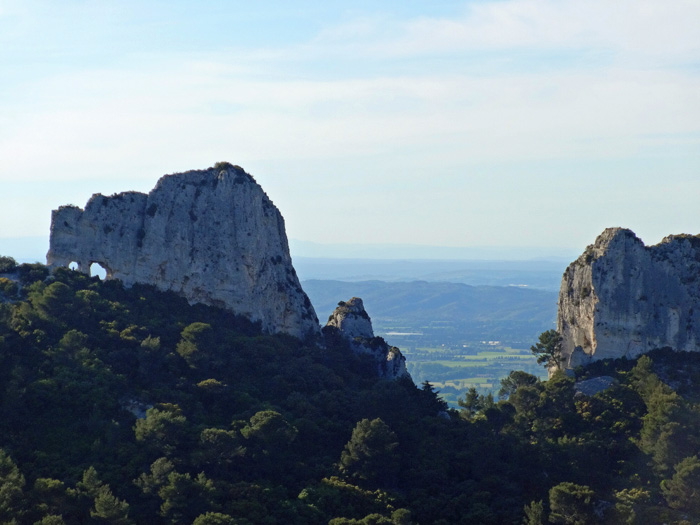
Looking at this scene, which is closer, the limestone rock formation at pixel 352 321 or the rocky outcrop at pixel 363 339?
the rocky outcrop at pixel 363 339

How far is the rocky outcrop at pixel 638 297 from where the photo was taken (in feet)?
228

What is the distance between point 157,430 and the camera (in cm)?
5219

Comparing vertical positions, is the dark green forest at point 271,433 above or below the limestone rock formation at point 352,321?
below

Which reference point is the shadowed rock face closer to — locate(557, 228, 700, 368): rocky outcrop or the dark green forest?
the dark green forest

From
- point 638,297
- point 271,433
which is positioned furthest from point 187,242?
point 638,297

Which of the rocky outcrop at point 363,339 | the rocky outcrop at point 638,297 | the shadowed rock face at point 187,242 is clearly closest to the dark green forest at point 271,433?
the rocky outcrop at point 638,297

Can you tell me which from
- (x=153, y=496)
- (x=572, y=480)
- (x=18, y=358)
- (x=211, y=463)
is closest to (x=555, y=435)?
(x=572, y=480)

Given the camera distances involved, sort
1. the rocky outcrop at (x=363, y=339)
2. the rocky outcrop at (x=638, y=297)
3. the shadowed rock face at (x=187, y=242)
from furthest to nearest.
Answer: the rocky outcrop at (x=363, y=339)
the shadowed rock face at (x=187, y=242)
the rocky outcrop at (x=638, y=297)

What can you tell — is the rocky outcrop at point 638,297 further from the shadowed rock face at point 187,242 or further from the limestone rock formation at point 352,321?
the shadowed rock face at point 187,242

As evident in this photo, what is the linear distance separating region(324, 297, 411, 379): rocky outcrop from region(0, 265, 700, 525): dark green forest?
5192mm

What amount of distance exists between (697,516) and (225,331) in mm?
35415

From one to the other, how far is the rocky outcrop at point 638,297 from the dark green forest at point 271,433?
5.21 feet

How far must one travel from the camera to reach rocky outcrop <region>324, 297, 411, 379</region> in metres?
76.2

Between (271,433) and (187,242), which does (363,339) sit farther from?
(271,433)
